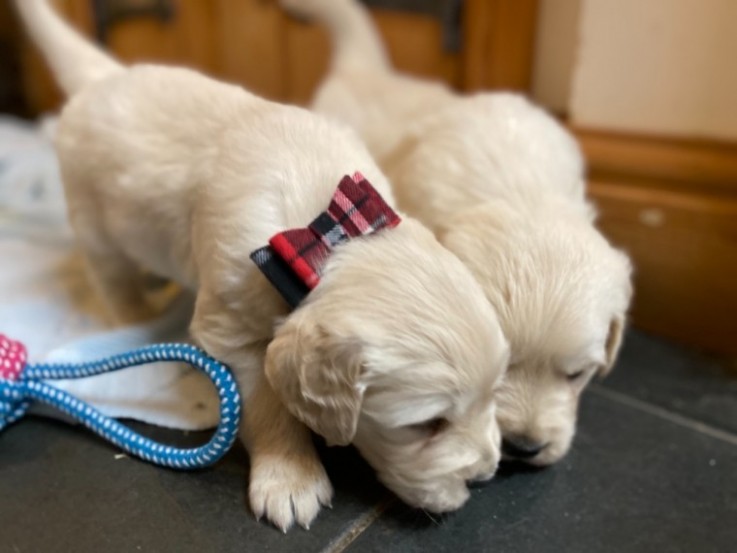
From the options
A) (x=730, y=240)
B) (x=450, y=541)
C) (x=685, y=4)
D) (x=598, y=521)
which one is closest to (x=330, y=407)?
(x=450, y=541)

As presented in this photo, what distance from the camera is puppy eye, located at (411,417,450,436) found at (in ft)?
4.04

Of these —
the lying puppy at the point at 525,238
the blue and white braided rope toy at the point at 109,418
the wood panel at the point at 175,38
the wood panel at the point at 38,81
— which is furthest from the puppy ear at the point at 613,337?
the wood panel at the point at 38,81

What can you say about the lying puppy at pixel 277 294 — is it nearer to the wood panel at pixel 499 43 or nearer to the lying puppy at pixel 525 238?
the lying puppy at pixel 525 238

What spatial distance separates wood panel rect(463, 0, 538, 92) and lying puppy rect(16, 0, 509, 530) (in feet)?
3.74

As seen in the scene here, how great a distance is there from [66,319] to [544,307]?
1211 millimetres

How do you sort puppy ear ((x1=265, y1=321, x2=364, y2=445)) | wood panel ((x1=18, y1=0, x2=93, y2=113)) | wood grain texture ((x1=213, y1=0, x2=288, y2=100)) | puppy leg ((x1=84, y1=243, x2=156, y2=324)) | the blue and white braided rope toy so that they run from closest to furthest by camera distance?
puppy ear ((x1=265, y1=321, x2=364, y2=445)) → the blue and white braided rope toy → puppy leg ((x1=84, y1=243, x2=156, y2=324)) → wood grain texture ((x1=213, y1=0, x2=288, y2=100)) → wood panel ((x1=18, y1=0, x2=93, y2=113))

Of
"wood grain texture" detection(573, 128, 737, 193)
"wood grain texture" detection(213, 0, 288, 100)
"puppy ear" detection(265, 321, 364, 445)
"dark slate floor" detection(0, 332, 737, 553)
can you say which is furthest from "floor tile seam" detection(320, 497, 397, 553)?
"wood grain texture" detection(213, 0, 288, 100)

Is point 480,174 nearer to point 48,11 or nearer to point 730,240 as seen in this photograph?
point 730,240

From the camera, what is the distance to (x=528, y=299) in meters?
1.37

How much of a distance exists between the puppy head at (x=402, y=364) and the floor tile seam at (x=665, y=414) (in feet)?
1.97

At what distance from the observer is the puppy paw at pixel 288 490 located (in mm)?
1294

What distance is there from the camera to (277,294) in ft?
4.38

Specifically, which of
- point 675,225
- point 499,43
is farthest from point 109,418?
point 499,43

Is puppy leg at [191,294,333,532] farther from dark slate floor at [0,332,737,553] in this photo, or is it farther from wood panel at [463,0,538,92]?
wood panel at [463,0,538,92]
